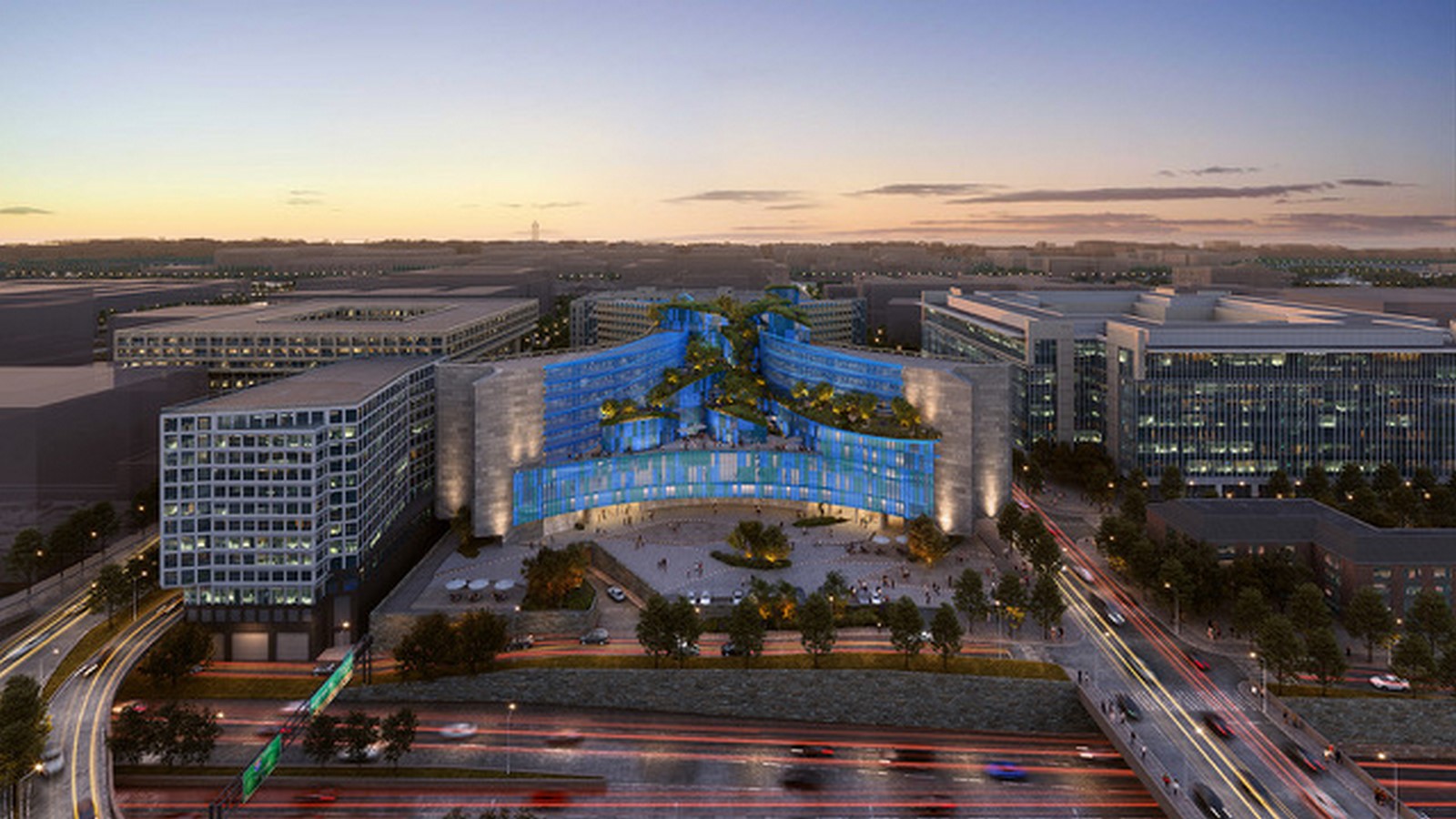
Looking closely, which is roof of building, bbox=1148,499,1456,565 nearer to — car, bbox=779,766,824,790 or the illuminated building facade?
the illuminated building facade

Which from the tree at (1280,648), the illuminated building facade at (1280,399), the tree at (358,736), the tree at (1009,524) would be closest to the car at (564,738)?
the tree at (358,736)

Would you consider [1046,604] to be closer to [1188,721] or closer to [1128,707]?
[1128,707]

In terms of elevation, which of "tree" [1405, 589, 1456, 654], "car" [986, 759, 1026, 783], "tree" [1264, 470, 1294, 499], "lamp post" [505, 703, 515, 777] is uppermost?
"tree" [1264, 470, 1294, 499]

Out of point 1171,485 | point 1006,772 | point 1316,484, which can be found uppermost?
point 1316,484

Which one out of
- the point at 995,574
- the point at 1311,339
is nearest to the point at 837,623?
the point at 995,574

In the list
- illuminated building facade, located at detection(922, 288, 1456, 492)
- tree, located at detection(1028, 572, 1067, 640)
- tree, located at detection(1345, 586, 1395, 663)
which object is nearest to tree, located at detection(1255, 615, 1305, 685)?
tree, located at detection(1345, 586, 1395, 663)

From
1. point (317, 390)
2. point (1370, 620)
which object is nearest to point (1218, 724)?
point (1370, 620)

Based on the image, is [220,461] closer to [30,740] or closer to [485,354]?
[30,740]
